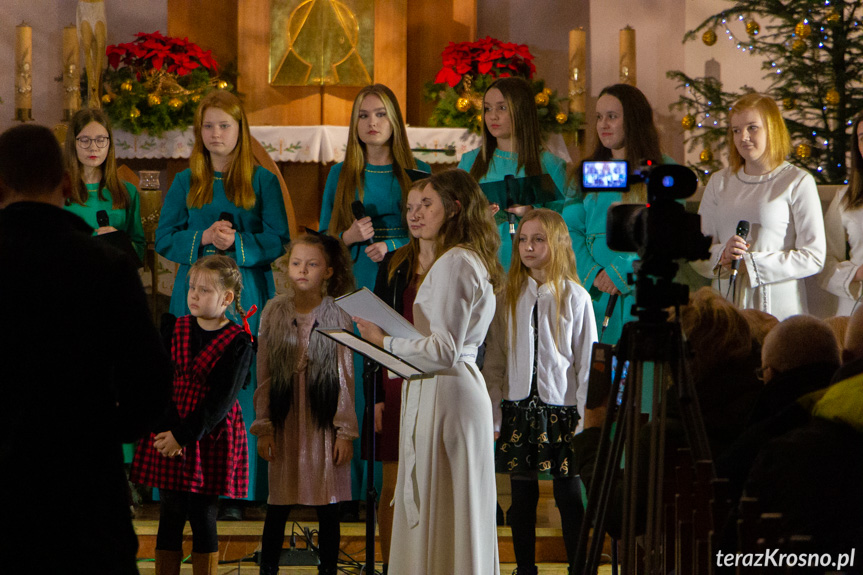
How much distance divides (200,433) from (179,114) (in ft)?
10.5

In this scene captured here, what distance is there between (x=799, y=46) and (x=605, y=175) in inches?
172

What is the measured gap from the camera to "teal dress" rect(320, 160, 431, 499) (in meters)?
4.71

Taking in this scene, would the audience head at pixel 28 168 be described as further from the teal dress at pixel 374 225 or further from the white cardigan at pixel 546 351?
the teal dress at pixel 374 225

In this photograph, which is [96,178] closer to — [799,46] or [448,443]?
[448,443]

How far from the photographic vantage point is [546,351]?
417 centimetres

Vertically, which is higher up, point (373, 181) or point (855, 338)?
point (373, 181)

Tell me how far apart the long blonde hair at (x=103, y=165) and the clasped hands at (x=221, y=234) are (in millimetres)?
655

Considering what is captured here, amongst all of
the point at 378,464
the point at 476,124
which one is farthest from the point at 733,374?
the point at 476,124

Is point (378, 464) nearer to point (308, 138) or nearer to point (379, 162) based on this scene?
point (379, 162)

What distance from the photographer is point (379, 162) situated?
4918 mm

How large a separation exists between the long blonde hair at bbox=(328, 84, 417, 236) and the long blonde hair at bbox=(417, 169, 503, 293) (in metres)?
1.16

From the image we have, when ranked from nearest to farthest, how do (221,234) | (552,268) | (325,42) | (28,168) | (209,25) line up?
(28,168)
(552,268)
(221,234)
(325,42)
(209,25)

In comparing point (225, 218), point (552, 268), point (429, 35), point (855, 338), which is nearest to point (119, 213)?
point (225, 218)

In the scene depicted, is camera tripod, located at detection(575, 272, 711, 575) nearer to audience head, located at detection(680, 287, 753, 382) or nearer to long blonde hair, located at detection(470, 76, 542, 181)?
audience head, located at detection(680, 287, 753, 382)
